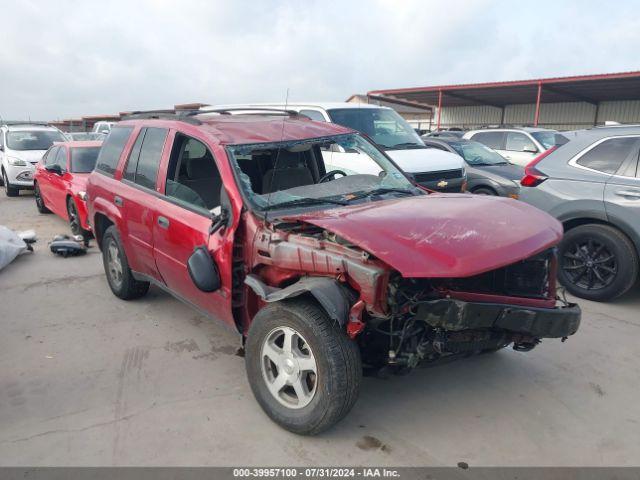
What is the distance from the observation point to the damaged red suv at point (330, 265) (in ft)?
8.68

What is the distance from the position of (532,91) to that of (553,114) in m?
6.49

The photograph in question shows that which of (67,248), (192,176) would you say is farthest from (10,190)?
(192,176)

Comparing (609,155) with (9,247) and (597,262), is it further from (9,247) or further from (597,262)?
(9,247)

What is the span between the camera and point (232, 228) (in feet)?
10.8

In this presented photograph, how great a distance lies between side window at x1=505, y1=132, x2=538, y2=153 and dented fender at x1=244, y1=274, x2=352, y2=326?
10.5 m

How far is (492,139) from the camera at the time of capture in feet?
41.2

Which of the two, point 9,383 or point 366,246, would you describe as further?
point 9,383

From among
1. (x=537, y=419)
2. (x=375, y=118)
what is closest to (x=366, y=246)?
(x=537, y=419)

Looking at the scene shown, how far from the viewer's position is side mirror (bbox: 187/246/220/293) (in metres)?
3.34

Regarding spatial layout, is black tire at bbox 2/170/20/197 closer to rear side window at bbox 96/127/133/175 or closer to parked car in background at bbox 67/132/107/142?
parked car in background at bbox 67/132/107/142

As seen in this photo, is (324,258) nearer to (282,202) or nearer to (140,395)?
(282,202)

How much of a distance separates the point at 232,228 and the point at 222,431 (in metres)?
1.26

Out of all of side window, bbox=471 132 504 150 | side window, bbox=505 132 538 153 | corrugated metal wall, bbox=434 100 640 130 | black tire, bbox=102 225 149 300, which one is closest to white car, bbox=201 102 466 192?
black tire, bbox=102 225 149 300

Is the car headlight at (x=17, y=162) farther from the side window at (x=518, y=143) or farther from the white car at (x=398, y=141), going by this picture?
the side window at (x=518, y=143)
